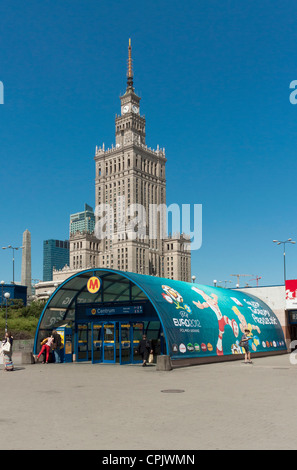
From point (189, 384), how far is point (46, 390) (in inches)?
195

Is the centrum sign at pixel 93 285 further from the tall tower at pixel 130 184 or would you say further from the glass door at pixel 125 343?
the tall tower at pixel 130 184

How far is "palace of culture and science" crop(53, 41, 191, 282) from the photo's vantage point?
175 m

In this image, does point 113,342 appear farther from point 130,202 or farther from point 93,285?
point 130,202

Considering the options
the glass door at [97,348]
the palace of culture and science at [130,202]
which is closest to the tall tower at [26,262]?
the palace of culture and science at [130,202]

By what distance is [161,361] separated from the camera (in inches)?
912

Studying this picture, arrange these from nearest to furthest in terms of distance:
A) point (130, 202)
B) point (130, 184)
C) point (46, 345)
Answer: point (46, 345) < point (130, 202) < point (130, 184)

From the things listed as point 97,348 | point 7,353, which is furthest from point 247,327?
point 7,353

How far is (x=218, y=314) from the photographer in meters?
30.9

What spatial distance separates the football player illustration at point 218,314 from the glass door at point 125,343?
4.58 metres

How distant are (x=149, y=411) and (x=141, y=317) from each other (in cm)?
1469

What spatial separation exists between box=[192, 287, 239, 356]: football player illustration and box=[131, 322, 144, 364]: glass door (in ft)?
12.7

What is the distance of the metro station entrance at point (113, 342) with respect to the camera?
88.2 feet
